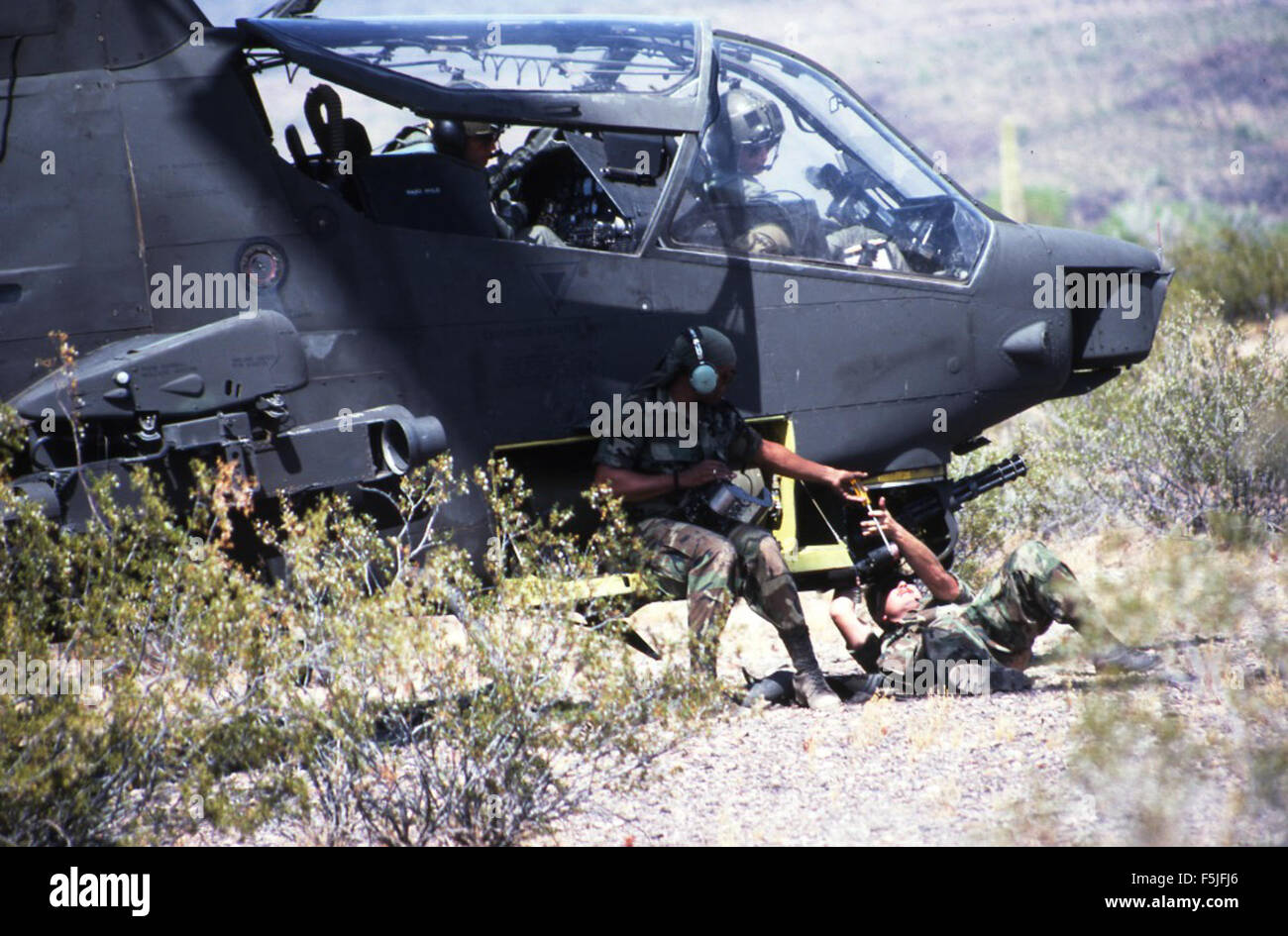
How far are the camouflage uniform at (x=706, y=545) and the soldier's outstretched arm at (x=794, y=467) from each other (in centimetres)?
6

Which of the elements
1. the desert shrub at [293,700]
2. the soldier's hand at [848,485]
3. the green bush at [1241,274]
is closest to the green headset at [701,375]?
the soldier's hand at [848,485]

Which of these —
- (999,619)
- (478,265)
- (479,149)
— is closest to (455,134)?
(479,149)

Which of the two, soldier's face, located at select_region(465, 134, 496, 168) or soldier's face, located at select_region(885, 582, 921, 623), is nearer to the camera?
soldier's face, located at select_region(885, 582, 921, 623)

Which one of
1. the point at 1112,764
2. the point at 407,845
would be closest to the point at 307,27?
the point at 407,845

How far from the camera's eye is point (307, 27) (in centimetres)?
627

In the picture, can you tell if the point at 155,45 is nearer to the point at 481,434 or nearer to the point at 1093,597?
the point at 481,434

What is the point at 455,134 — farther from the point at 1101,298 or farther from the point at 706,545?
the point at 1101,298

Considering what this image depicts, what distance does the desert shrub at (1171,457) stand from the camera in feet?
31.7

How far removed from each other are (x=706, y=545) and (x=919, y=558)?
103 centimetres

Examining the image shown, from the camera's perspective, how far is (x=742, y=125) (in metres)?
7.01

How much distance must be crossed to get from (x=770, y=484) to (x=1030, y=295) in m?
1.65

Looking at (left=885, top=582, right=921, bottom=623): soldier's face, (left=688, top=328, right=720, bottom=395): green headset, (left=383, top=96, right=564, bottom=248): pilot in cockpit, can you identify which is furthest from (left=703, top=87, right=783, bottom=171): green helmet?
(left=885, top=582, right=921, bottom=623): soldier's face

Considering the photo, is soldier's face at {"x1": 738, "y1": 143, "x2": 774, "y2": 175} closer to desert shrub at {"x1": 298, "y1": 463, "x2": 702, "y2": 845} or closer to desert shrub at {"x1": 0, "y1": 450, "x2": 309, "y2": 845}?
desert shrub at {"x1": 298, "y1": 463, "x2": 702, "y2": 845}

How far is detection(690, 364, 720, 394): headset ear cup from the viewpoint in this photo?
6.36m
